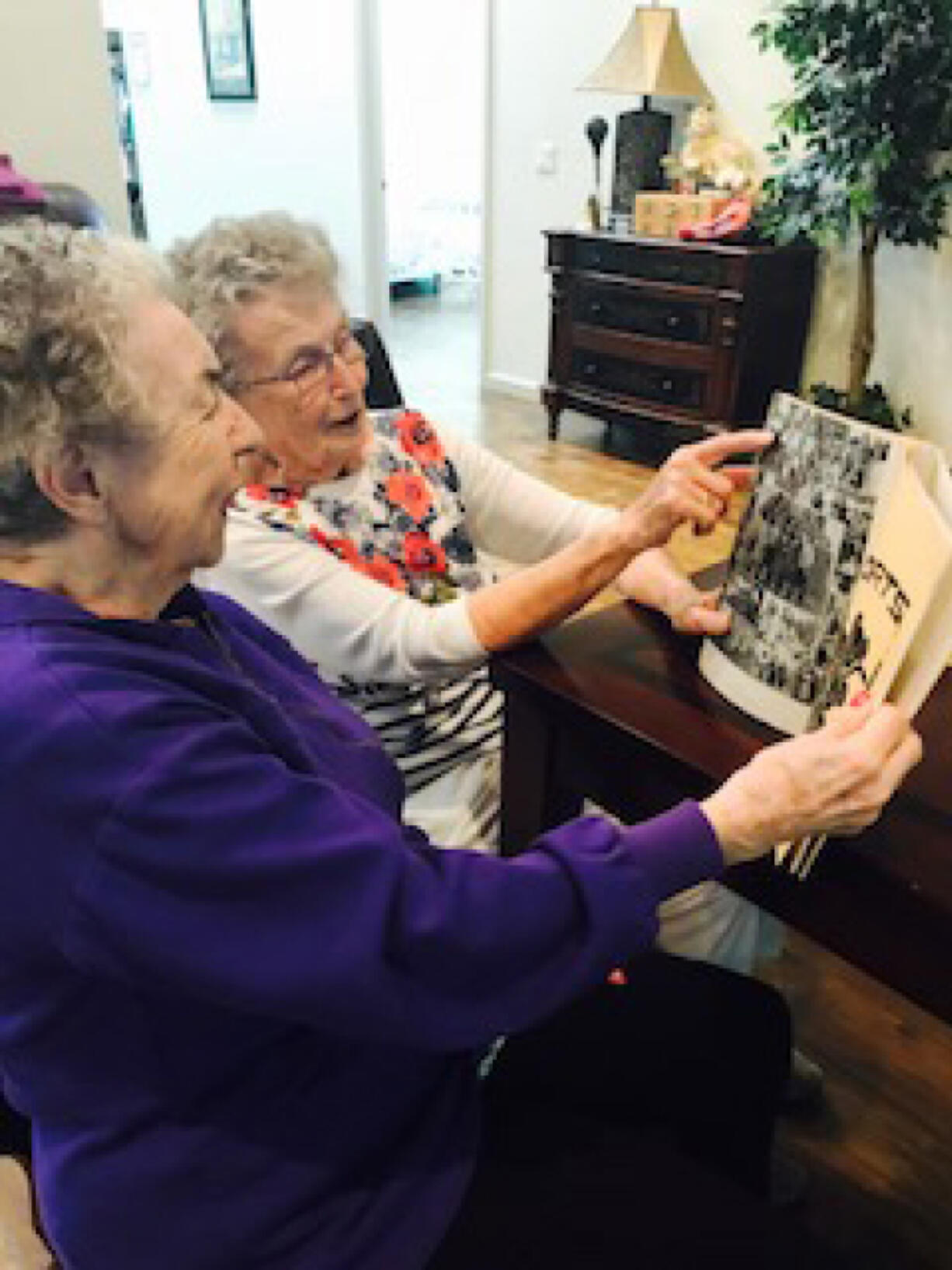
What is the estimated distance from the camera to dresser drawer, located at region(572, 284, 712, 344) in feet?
11.8

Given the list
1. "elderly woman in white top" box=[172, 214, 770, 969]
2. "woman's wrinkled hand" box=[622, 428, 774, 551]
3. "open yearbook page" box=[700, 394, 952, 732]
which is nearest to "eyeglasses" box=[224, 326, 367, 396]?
"elderly woman in white top" box=[172, 214, 770, 969]

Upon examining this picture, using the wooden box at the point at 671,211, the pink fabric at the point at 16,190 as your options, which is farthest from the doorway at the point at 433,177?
the pink fabric at the point at 16,190

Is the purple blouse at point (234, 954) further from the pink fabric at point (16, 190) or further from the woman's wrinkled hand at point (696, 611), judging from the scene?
the pink fabric at point (16, 190)

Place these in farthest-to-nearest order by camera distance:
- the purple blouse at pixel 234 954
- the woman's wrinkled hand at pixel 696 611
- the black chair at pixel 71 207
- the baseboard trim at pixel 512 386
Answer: the baseboard trim at pixel 512 386 → the black chair at pixel 71 207 → the woman's wrinkled hand at pixel 696 611 → the purple blouse at pixel 234 954

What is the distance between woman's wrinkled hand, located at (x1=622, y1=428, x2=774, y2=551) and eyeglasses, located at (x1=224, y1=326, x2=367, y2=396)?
1.20ft

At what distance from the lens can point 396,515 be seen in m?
1.28

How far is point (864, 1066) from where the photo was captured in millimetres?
1521

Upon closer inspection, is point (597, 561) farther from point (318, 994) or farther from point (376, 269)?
point (376, 269)

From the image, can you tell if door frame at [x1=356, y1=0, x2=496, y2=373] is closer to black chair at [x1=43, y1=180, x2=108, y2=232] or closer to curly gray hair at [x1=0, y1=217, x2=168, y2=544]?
black chair at [x1=43, y1=180, x2=108, y2=232]

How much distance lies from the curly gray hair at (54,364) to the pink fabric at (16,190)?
5.42 feet

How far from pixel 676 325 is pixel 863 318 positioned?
64cm

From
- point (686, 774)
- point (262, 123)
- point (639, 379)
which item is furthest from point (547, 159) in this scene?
point (686, 774)

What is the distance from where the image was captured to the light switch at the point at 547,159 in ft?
14.7

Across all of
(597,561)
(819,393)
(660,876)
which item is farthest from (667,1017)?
(819,393)
